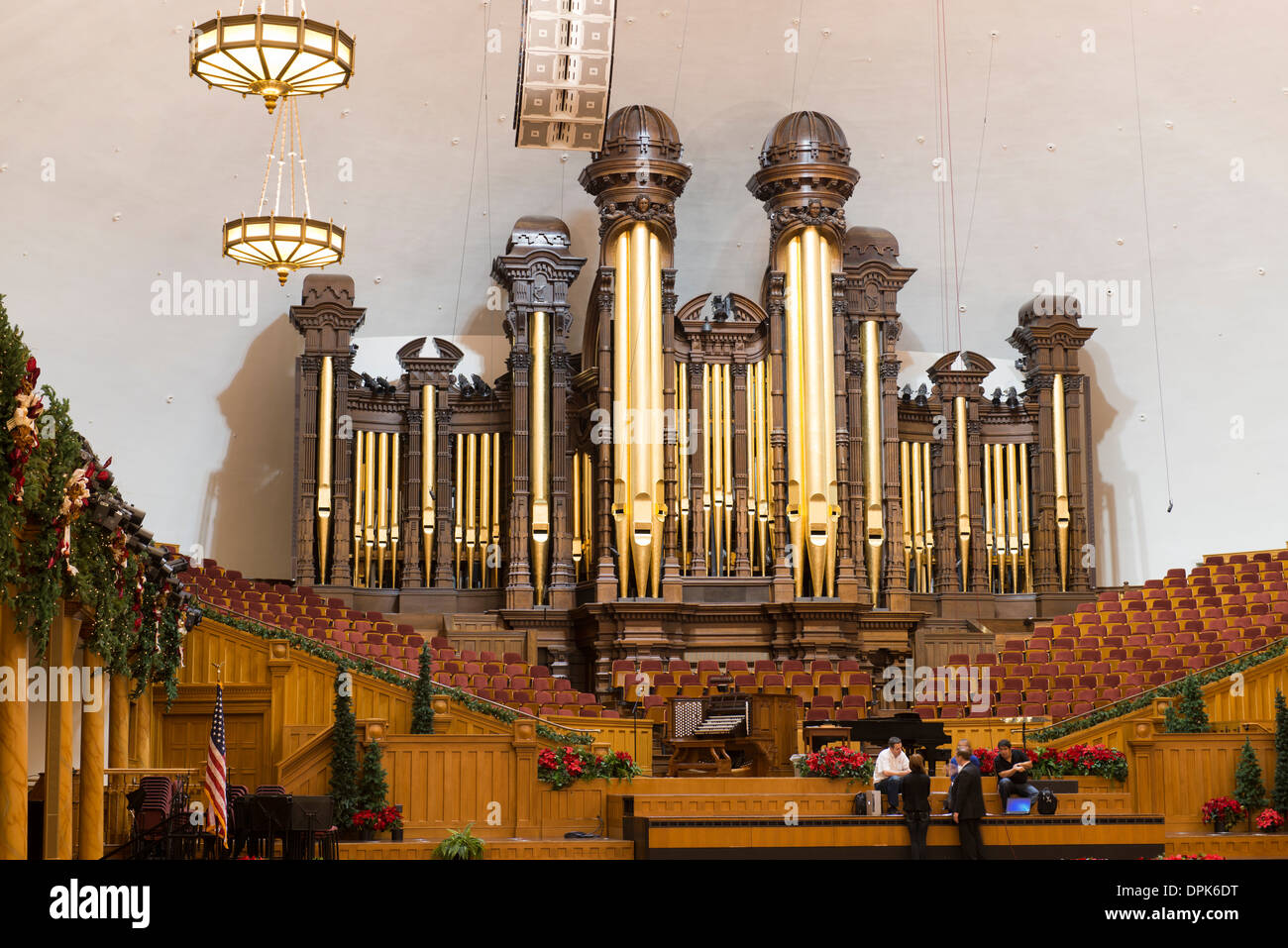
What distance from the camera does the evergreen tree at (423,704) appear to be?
13.8m

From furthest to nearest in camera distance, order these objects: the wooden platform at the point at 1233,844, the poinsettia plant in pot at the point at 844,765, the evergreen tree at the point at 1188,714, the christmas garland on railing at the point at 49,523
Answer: the evergreen tree at the point at 1188,714 < the poinsettia plant in pot at the point at 844,765 < the wooden platform at the point at 1233,844 < the christmas garland on railing at the point at 49,523

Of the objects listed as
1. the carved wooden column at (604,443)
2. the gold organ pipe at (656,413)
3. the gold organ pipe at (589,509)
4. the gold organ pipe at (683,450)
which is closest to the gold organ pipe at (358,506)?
the gold organ pipe at (589,509)

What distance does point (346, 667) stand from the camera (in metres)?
15.1

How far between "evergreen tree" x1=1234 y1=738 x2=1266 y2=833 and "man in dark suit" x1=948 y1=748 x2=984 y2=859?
125 inches

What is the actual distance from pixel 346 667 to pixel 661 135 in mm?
7676

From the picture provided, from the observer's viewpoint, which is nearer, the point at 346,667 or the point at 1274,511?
the point at 346,667

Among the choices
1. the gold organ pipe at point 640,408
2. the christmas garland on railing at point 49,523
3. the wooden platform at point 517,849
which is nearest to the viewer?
the christmas garland on railing at point 49,523

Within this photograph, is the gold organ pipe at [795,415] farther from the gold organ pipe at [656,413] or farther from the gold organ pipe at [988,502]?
the gold organ pipe at [988,502]

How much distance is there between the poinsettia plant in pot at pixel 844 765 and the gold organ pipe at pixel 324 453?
24.9 ft

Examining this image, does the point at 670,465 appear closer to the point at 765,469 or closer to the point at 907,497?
the point at 765,469

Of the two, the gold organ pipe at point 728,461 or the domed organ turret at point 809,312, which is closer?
the domed organ turret at point 809,312

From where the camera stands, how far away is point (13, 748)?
8.52 m
